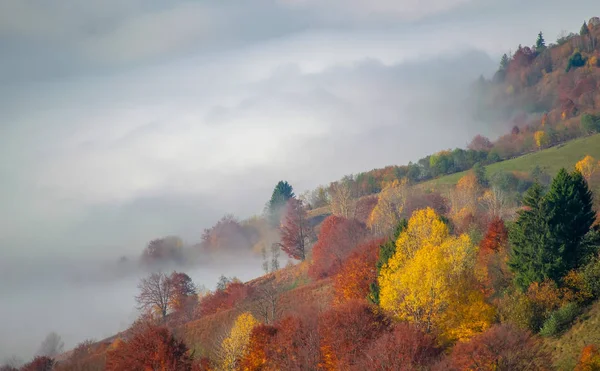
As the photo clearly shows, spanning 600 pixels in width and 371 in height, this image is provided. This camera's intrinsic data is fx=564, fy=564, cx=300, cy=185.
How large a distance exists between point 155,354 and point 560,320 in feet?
154

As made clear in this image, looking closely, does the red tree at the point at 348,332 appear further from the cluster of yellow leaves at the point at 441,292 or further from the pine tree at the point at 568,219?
the pine tree at the point at 568,219

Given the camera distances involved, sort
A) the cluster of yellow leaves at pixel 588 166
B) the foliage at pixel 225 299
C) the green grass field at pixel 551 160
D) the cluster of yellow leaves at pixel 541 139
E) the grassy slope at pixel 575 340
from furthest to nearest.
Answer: the cluster of yellow leaves at pixel 541 139
the green grass field at pixel 551 160
the cluster of yellow leaves at pixel 588 166
the foliage at pixel 225 299
the grassy slope at pixel 575 340

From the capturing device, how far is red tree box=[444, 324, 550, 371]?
4488cm

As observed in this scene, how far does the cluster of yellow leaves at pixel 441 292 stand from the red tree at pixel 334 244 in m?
37.5

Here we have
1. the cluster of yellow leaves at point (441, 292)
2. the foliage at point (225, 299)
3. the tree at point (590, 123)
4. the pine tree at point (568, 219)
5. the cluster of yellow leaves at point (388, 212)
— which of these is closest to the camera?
the cluster of yellow leaves at point (441, 292)

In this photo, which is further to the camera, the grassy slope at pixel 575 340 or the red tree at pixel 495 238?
the red tree at pixel 495 238

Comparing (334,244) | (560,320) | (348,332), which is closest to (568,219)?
(560,320)

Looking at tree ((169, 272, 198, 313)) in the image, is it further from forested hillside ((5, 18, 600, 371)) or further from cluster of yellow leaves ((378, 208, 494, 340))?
cluster of yellow leaves ((378, 208, 494, 340))

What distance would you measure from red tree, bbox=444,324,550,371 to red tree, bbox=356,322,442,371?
11.9ft

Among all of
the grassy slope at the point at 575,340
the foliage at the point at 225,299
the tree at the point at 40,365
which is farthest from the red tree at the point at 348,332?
the tree at the point at 40,365

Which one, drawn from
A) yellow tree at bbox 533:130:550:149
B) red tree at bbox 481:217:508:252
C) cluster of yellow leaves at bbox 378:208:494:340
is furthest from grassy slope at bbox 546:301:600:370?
yellow tree at bbox 533:130:550:149

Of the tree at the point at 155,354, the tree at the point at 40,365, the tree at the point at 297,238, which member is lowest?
the tree at the point at 40,365

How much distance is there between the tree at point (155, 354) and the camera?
230 ft

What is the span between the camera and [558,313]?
5491cm
